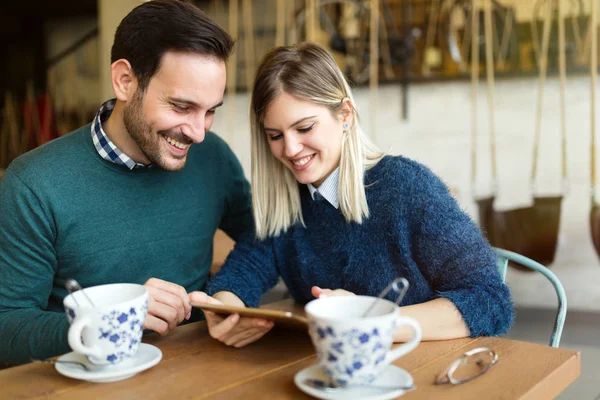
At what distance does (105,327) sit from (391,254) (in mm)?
639

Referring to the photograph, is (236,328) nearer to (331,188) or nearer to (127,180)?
(331,188)

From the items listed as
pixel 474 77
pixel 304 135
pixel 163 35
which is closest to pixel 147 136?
pixel 163 35

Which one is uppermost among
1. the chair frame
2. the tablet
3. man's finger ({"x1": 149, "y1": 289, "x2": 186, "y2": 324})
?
the tablet

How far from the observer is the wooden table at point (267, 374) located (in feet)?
2.82

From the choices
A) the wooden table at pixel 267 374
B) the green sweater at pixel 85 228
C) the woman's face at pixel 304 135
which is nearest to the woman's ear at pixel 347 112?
the woman's face at pixel 304 135

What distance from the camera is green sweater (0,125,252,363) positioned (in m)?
1.25

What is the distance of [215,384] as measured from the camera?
905mm

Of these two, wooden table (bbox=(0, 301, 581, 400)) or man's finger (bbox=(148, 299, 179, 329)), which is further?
man's finger (bbox=(148, 299, 179, 329))

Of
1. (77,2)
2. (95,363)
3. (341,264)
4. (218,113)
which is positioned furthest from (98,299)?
(77,2)

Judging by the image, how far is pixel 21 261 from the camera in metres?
1.29

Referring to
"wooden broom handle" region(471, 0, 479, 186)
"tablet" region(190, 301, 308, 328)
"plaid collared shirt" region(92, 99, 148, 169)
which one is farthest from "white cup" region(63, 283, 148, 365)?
"wooden broom handle" region(471, 0, 479, 186)

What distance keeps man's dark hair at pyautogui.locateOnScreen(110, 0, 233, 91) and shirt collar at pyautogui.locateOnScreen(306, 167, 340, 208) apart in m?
0.36

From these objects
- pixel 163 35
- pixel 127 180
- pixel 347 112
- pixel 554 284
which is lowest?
pixel 554 284

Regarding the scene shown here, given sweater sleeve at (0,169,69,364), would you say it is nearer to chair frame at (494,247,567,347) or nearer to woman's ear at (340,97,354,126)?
woman's ear at (340,97,354,126)
